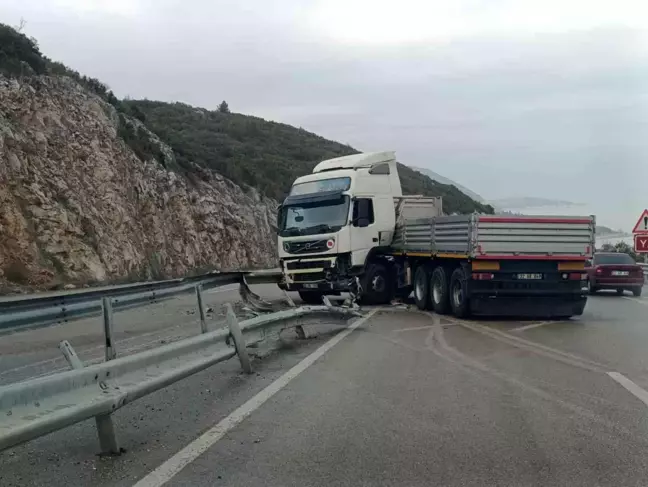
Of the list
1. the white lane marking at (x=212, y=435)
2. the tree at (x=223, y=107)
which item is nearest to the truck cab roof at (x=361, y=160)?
the white lane marking at (x=212, y=435)

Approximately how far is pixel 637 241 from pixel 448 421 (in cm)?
2764

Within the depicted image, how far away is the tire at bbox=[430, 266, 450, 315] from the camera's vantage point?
17172mm

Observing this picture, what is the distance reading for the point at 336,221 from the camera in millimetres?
19156

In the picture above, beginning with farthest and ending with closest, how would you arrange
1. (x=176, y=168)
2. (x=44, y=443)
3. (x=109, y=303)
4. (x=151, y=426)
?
(x=176, y=168)
(x=109, y=303)
(x=151, y=426)
(x=44, y=443)

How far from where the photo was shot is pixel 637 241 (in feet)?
104

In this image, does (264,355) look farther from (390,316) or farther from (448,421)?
(390,316)

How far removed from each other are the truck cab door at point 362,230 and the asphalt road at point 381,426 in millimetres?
7779

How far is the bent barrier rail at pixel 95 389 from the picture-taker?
4559mm

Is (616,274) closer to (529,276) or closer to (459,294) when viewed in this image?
(529,276)

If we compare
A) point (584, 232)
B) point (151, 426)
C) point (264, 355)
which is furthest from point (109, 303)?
point (584, 232)

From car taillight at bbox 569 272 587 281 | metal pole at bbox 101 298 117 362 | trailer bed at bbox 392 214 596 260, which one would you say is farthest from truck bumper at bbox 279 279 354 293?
metal pole at bbox 101 298 117 362

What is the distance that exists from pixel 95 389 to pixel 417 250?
13733 mm

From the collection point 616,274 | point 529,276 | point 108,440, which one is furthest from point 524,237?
point 108,440

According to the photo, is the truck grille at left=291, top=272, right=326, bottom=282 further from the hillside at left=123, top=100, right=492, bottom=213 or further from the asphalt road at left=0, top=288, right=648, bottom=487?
the hillside at left=123, top=100, right=492, bottom=213
